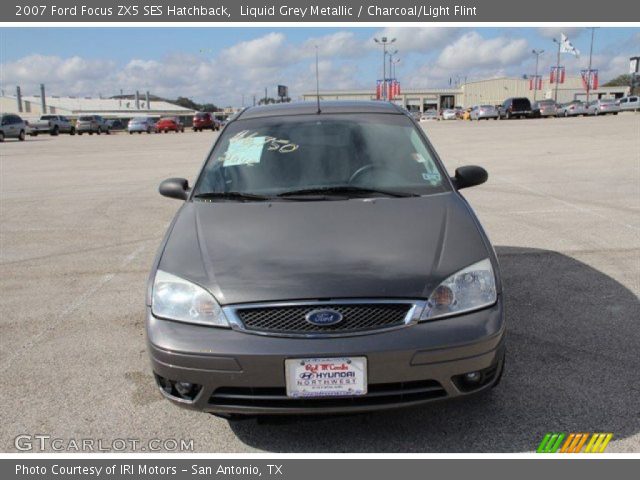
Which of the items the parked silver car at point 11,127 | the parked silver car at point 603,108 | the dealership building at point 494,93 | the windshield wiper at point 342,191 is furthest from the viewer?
the dealership building at point 494,93

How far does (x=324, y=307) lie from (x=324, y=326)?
0.30ft

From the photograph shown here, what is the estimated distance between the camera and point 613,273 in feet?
18.0

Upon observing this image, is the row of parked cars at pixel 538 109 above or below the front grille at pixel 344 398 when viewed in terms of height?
above

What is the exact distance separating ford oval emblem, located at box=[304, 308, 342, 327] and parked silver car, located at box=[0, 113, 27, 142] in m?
38.2

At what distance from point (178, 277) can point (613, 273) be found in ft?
13.8

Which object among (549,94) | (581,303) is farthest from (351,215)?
(549,94)

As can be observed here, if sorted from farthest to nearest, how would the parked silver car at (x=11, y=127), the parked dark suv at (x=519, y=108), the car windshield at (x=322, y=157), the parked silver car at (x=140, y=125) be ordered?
1. the parked dark suv at (x=519, y=108)
2. the parked silver car at (x=140, y=125)
3. the parked silver car at (x=11, y=127)
4. the car windshield at (x=322, y=157)

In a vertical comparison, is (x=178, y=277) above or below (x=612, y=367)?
above

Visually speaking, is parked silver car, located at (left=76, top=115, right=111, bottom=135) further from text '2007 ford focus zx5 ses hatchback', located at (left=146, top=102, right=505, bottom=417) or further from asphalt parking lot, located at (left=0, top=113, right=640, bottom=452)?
text '2007 ford focus zx5 ses hatchback', located at (left=146, top=102, right=505, bottom=417)

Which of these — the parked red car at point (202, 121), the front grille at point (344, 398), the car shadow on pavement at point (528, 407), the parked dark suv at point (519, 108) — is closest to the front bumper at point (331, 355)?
the front grille at point (344, 398)

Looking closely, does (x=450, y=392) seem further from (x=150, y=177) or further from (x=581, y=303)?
(x=150, y=177)

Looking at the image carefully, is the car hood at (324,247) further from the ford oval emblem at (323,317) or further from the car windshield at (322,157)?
the car windshield at (322,157)

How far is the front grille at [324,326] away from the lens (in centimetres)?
268

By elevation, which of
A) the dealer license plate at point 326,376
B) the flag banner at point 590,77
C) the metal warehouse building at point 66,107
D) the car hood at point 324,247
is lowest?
the dealer license plate at point 326,376
